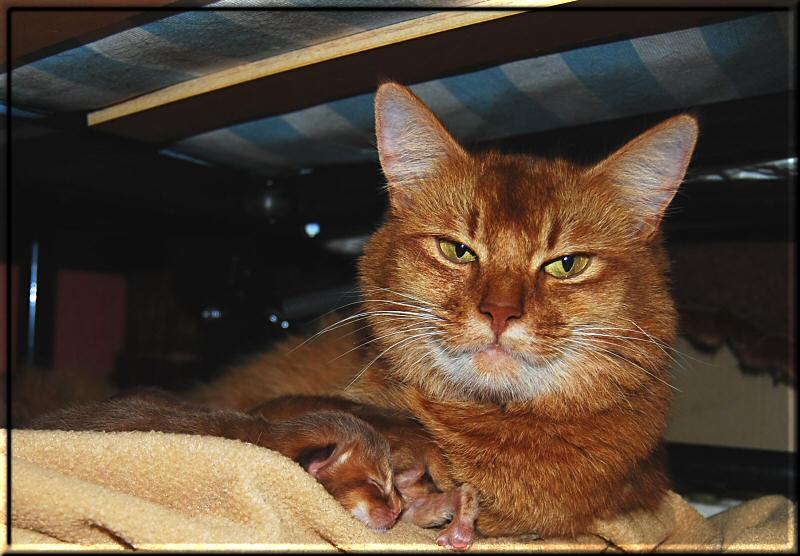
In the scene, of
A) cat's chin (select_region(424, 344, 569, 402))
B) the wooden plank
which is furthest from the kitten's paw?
the wooden plank

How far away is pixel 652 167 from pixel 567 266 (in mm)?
277

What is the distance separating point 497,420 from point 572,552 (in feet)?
0.83

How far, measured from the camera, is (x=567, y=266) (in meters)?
1.36

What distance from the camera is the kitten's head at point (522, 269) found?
49.9 inches

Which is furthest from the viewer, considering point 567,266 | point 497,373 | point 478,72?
point 478,72

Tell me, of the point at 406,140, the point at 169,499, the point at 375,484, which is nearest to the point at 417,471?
the point at 375,484

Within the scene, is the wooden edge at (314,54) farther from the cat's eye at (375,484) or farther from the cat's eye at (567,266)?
the cat's eye at (375,484)

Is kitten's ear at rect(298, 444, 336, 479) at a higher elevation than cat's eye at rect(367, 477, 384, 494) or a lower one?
higher

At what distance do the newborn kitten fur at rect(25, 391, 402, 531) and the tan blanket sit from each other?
0.21 feet

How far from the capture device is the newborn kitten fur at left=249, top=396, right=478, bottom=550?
120 cm

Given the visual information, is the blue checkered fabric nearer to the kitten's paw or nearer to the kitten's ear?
the kitten's ear

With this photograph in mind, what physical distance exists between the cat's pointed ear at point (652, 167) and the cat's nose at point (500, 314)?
42 centimetres

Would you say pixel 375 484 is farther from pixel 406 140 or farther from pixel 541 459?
pixel 406 140

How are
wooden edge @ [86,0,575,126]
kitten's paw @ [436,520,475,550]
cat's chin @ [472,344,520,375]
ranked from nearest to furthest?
kitten's paw @ [436,520,475,550] < cat's chin @ [472,344,520,375] < wooden edge @ [86,0,575,126]
